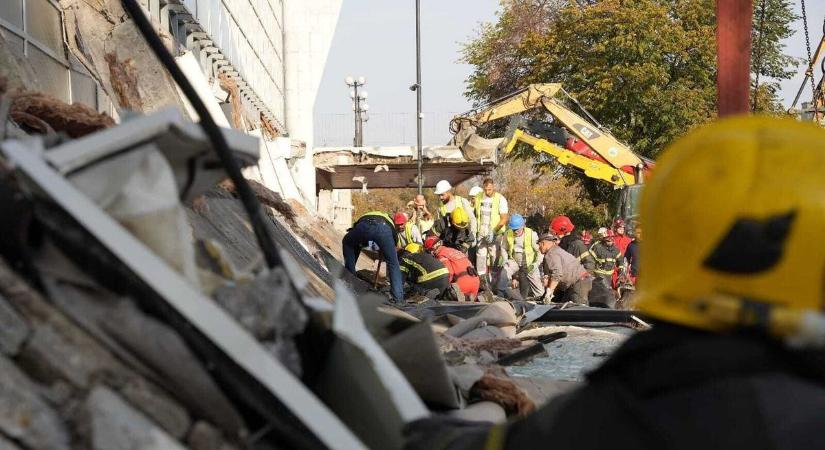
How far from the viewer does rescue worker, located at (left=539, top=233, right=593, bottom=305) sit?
43.1 feet

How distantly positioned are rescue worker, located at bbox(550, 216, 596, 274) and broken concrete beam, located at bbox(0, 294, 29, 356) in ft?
42.1

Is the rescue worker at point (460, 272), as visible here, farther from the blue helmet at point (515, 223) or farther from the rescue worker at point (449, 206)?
the blue helmet at point (515, 223)

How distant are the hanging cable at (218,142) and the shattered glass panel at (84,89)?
20.9ft

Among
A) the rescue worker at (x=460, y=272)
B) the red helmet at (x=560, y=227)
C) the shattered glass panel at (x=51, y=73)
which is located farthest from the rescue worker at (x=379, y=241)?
the red helmet at (x=560, y=227)

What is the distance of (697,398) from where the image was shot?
4.25ft

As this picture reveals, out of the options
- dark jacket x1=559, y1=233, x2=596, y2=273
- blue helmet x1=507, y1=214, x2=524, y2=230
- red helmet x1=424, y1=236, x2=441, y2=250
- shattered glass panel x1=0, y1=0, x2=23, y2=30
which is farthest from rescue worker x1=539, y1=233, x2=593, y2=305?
shattered glass panel x1=0, y1=0, x2=23, y2=30

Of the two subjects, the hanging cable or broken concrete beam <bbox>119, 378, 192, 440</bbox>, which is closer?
broken concrete beam <bbox>119, 378, 192, 440</bbox>

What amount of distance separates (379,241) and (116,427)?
340 inches

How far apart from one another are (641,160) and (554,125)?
1.97 meters

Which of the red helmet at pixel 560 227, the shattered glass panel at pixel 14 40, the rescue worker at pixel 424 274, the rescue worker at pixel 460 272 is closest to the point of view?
the shattered glass panel at pixel 14 40

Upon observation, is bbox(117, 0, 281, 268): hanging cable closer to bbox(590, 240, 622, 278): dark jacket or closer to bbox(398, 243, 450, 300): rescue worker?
bbox(398, 243, 450, 300): rescue worker

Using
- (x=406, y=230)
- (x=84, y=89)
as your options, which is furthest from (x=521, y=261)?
(x=84, y=89)

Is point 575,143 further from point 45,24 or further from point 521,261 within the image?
point 45,24

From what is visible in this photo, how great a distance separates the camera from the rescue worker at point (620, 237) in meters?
15.2
